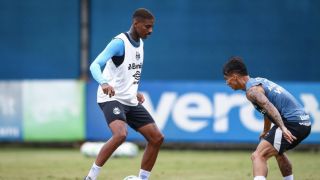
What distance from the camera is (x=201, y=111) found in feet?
53.4

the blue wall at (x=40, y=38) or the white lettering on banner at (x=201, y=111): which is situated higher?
the blue wall at (x=40, y=38)

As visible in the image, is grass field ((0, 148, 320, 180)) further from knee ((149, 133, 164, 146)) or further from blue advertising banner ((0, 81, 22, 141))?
knee ((149, 133, 164, 146))

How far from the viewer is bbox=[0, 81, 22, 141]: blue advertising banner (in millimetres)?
16781

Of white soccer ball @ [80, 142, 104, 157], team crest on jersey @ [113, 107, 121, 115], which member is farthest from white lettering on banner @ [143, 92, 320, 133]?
team crest on jersey @ [113, 107, 121, 115]

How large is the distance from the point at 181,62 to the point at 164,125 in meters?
1.70

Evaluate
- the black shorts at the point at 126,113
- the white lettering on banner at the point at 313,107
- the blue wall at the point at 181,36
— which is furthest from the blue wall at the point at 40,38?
the black shorts at the point at 126,113

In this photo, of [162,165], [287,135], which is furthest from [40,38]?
[287,135]

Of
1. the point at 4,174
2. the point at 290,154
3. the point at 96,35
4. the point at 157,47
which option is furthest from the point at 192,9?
the point at 4,174

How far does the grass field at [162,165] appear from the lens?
39.0ft

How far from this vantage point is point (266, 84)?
9.14 metres

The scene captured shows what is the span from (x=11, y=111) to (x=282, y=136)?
925 centimetres

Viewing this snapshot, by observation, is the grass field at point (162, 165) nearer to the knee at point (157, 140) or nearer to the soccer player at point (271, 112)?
the knee at point (157, 140)

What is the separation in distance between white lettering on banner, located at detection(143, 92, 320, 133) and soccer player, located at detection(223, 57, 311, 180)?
6926mm

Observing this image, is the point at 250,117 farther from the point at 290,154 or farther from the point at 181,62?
the point at 181,62
